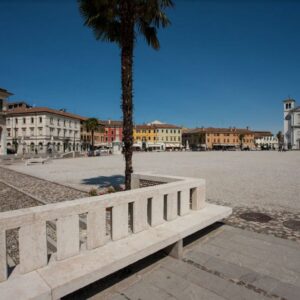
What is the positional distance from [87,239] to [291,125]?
9886cm

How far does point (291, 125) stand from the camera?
86500mm

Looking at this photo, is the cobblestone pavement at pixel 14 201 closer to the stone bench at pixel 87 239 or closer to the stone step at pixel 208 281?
the stone bench at pixel 87 239

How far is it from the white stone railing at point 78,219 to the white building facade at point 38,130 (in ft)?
218

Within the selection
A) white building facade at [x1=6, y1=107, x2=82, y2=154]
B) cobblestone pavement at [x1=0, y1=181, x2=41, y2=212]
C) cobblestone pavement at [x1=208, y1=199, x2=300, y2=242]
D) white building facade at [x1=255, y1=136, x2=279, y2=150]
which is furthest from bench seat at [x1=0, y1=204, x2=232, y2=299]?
white building facade at [x1=255, y1=136, x2=279, y2=150]

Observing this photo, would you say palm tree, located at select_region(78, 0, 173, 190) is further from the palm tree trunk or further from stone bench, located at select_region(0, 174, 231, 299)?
stone bench, located at select_region(0, 174, 231, 299)

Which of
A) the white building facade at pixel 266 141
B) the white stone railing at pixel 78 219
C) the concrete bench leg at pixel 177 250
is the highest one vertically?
the white building facade at pixel 266 141

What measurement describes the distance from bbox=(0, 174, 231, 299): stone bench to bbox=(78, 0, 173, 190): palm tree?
3350mm

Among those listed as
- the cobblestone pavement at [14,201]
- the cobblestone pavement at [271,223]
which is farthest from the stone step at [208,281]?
the cobblestone pavement at [14,201]

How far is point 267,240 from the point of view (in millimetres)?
4199

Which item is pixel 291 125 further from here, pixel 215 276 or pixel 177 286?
pixel 177 286

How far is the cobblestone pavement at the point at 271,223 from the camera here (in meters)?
4.56

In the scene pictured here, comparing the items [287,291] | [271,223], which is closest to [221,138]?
[271,223]

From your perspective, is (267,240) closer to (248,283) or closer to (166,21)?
(248,283)

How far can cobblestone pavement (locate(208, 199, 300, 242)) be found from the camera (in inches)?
179
